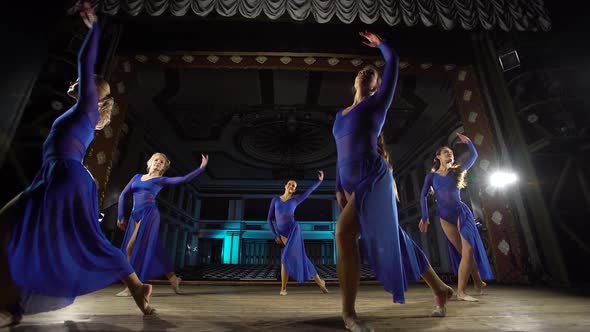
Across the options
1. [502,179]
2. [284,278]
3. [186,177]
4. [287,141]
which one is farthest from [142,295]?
[287,141]

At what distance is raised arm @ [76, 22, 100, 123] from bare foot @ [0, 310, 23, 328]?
110 centimetres

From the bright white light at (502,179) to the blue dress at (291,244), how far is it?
124 inches

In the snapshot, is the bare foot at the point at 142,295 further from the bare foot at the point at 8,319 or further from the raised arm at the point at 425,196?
the raised arm at the point at 425,196

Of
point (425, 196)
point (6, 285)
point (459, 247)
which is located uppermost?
point (425, 196)

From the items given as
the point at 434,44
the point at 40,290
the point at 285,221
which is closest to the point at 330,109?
the point at 434,44

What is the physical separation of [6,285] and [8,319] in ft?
0.57

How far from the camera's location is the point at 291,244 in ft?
13.0

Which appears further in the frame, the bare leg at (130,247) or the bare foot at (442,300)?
the bare leg at (130,247)

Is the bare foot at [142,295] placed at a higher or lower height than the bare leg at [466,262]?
lower

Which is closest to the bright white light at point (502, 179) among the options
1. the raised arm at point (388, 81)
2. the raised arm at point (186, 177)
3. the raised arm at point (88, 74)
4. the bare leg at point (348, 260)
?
the raised arm at point (388, 81)

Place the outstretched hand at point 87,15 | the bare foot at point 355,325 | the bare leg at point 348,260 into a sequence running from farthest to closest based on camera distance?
1. the outstretched hand at point 87,15
2. the bare leg at point 348,260
3. the bare foot at point 355,325

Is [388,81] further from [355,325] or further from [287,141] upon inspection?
[287,141]

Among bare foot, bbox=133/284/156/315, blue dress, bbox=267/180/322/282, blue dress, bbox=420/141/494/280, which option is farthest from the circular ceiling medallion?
bare foot, bbox=133/284/156/315

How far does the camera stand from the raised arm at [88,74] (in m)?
1.44
